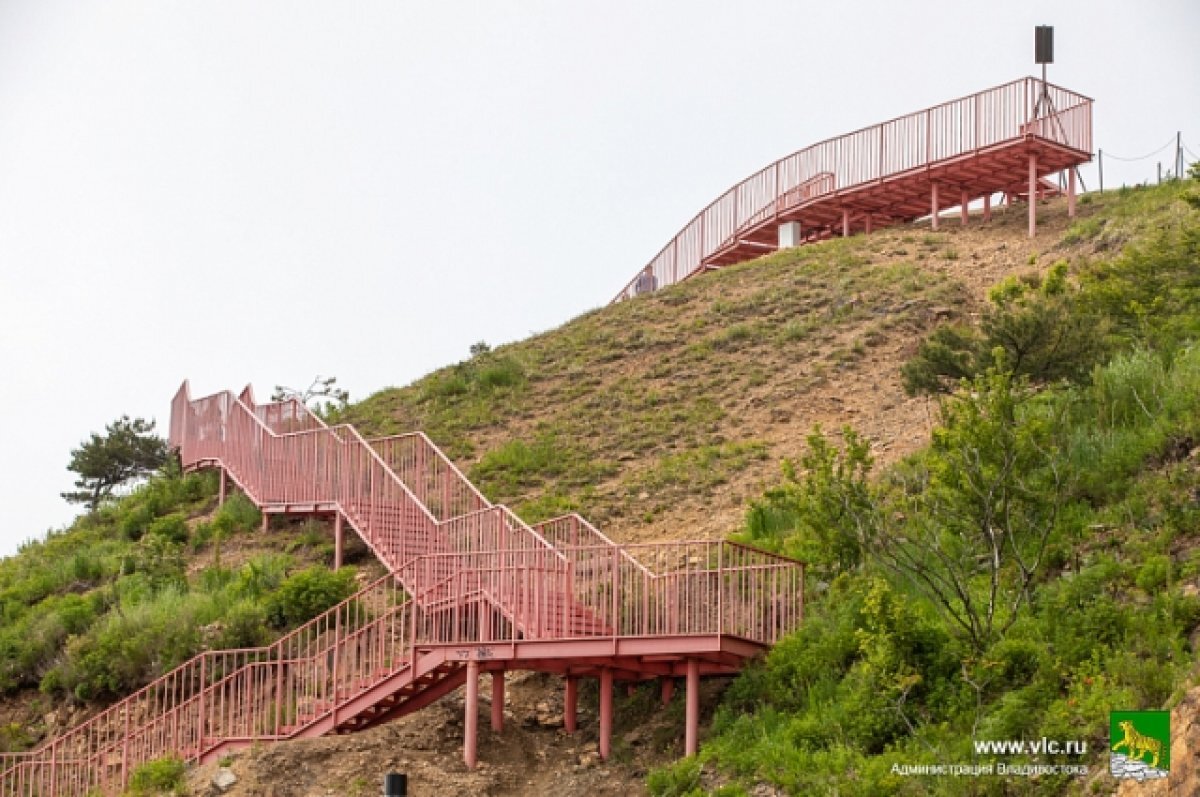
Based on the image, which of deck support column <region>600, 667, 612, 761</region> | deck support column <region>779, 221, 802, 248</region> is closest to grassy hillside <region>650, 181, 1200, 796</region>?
deck support column <region>600, 667, 612, 761</region>

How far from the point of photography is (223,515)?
30188 mm

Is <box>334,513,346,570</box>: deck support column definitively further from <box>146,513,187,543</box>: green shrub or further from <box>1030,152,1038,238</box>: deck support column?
<box>1030,152,1038,238</box>: deck support column

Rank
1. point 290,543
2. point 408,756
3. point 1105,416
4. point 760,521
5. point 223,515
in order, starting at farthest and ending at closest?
point 223,515, point 290,543, point 760,521, point 1105,416, point 408,756

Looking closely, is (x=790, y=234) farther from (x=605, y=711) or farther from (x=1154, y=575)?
(x=1154, y=575)

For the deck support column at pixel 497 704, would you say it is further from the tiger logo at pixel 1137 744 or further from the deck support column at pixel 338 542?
the tiger logo at pixel 1137 744

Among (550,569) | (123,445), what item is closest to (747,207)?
(123,445)

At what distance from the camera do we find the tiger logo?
14.0m

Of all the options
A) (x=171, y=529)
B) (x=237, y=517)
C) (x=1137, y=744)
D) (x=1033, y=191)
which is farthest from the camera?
(x=1033, y=191)

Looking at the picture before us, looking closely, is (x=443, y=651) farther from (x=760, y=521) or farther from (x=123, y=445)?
(x=123, y=445)

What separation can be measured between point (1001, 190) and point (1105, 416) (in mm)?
19743

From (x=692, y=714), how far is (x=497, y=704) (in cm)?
288

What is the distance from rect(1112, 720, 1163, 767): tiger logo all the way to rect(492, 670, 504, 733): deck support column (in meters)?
7.98

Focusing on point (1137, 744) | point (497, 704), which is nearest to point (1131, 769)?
point (1137, 744)

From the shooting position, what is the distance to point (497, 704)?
20312 millimetres
